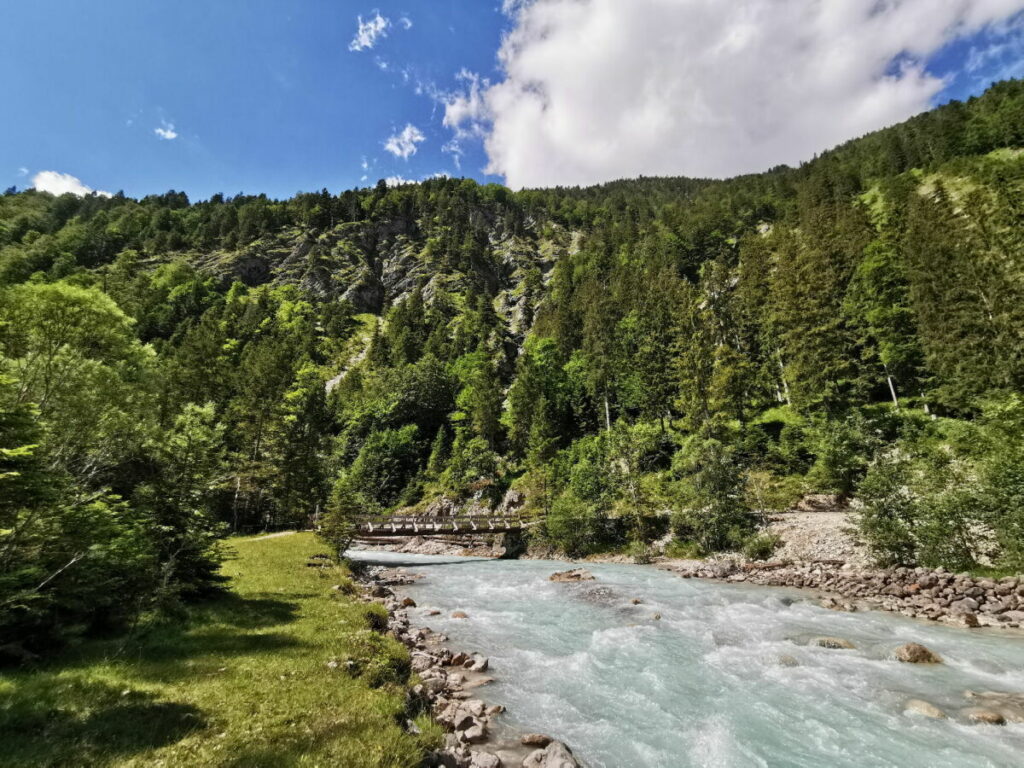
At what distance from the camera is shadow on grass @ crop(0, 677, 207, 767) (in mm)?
5883

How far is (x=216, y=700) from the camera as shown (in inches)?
324

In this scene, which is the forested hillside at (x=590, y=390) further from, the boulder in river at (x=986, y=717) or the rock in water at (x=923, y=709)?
the rock in water at (x=923, y=709)

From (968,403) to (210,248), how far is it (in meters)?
213

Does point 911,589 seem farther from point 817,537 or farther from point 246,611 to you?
point 246,611

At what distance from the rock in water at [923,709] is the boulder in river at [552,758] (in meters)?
8.89

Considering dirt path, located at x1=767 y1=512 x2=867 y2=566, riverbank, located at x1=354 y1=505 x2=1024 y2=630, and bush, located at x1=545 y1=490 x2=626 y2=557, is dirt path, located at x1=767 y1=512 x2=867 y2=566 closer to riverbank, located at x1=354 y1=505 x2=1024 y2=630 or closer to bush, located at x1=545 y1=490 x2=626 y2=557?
riverbank, located at x1=354 y1=505 x2=1024 y2=630

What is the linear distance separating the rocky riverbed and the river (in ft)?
2.01

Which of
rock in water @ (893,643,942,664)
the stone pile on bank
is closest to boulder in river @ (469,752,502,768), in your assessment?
rock in water @ (893,643,942,664)

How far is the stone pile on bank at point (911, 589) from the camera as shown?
1698 cm

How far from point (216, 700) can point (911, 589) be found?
2655 cm

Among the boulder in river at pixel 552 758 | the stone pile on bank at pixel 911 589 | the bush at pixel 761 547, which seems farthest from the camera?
the bush at pixel 761 547

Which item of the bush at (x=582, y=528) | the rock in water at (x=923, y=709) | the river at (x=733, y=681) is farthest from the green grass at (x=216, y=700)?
the bush at (x=582, y=528)

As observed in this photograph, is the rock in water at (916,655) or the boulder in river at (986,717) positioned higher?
the boulder in river at (986,717)

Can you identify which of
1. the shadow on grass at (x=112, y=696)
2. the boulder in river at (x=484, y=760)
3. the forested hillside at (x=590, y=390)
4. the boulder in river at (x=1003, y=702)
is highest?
the forested hillside at (x=590, y=390)
